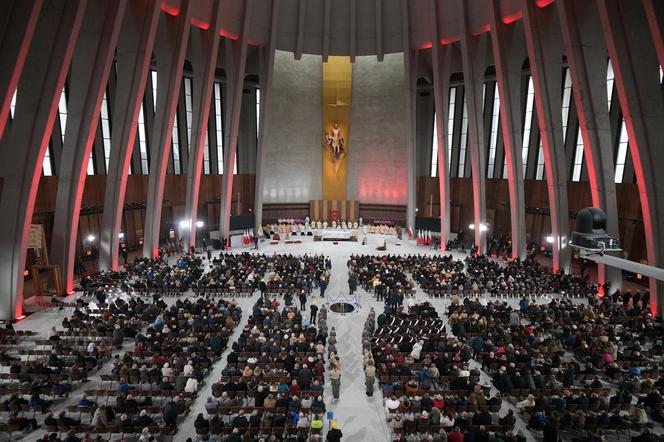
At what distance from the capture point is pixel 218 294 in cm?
1816

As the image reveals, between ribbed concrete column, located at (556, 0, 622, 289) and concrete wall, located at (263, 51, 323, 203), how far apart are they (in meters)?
21.7

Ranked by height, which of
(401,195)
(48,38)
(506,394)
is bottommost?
(506,394)

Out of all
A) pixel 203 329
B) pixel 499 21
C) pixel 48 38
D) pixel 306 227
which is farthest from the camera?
pixel 306 227

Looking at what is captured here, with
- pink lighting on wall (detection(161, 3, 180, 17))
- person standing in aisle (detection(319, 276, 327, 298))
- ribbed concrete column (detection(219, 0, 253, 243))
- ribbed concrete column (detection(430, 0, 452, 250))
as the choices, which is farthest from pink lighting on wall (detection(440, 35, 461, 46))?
person standing in aisle (detection(319, 276, 327, 298))

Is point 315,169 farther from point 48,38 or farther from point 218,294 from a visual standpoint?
point 48,38

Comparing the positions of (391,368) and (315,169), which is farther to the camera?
(315,169)

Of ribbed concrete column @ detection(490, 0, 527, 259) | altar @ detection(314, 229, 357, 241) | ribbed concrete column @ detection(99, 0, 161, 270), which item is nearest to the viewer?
ribbed concrete column @ detection(99, 0, 161, 270)

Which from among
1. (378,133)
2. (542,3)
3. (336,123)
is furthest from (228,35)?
(542,3)

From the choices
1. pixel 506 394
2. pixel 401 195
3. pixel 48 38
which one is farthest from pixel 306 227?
pixel 506 394

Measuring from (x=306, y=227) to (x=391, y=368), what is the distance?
83.8 ft

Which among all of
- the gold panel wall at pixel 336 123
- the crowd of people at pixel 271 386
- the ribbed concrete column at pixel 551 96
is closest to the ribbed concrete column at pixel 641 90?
the ribbed concrete column at pixel 551 96

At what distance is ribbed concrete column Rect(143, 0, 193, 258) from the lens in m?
23.1

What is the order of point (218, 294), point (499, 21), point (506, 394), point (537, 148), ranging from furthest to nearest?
point (537, 148) < point (499, 21) < point (218, 294) < point (506, 394)

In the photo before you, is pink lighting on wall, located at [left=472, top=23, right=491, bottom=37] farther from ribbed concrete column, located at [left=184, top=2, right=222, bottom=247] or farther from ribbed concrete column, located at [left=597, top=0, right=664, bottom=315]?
ribbed concrete column, located at [left=184, top=2, right=222, bottom=247]
